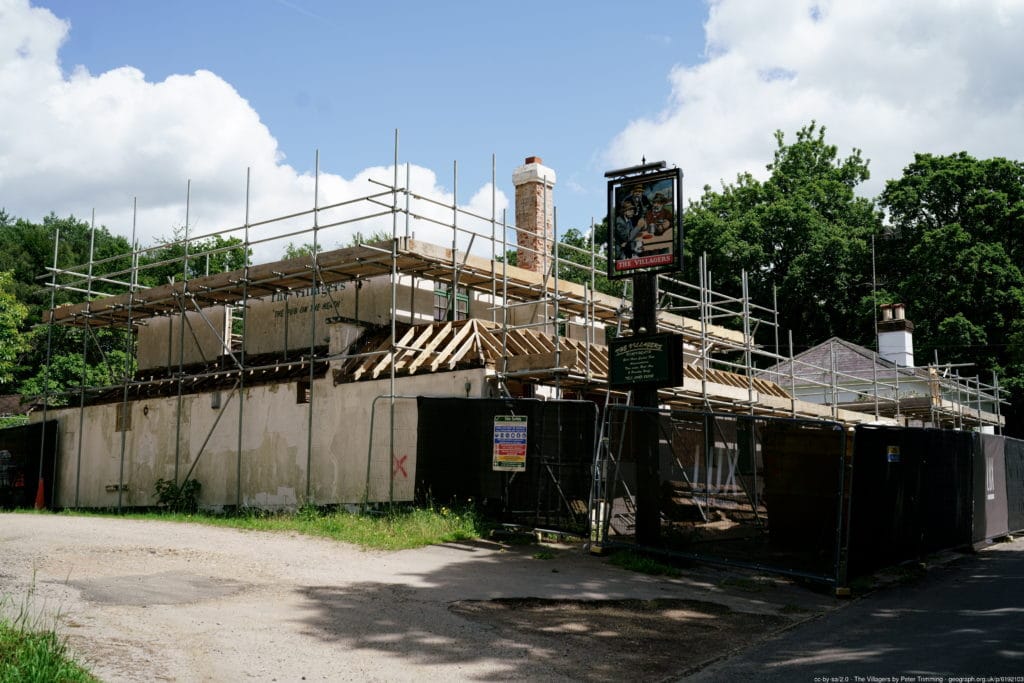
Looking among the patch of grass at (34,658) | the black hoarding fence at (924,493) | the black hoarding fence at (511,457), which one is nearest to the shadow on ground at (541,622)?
the black hoarding fence at (924,493)

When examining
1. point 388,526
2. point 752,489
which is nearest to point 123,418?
point 388,526

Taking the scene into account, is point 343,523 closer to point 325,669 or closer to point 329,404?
point 329,404

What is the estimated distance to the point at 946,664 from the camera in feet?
26.2

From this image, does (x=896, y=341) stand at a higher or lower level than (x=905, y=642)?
higher

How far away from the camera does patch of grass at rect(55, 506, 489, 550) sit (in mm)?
14438

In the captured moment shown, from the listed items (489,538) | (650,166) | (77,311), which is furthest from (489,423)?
(77,311)

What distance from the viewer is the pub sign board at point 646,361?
1395cm

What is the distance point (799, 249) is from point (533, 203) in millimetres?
29883

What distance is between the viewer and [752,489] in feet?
40.1

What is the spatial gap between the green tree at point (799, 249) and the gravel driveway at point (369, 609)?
3840 cm

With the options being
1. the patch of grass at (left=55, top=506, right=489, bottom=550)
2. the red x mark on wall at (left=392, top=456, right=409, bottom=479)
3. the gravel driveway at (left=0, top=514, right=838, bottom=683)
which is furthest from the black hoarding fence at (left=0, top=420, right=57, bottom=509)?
the red x mark on wall at (left=392, top=456, right=409, bottom=479)

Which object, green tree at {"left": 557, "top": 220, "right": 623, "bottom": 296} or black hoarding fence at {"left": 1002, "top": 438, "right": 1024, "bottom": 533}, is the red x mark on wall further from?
green tree at {"left": 557, "top": 220, "right": 623, "bottom": 296}

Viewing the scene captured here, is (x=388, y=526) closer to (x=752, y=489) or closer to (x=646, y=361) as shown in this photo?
(x=646, y=361)

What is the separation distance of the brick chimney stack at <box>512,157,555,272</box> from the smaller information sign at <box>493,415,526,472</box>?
34.1ft
